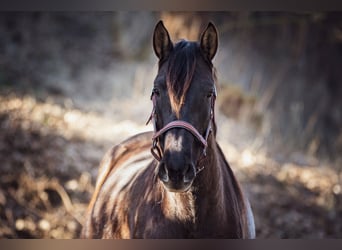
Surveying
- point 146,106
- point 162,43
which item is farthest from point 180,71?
point 146,106

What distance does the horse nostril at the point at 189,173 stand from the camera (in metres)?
1.85

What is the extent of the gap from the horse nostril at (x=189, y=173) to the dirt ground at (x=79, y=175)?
1.33 meters

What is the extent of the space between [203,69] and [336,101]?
153 centimetres

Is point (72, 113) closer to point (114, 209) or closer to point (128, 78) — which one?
point (128, 78)

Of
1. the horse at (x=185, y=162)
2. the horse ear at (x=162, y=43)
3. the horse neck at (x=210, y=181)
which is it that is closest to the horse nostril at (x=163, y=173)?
the horse at (x=185, y=162)

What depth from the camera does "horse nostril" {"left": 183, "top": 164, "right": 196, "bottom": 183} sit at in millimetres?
1849

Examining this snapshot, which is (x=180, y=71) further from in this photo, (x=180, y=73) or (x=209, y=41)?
(x=209, y=41)

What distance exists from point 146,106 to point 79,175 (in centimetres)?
65

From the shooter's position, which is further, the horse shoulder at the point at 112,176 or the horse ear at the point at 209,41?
the horse shoulder at the point at 112,176

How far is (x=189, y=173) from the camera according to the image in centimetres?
187

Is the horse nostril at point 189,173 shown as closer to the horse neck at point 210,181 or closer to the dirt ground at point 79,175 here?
the horse neck at point 210,181

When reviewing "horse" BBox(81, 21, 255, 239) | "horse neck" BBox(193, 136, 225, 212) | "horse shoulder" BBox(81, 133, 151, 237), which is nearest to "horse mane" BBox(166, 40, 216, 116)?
"horse" BBox(81, 21, 255, 239)

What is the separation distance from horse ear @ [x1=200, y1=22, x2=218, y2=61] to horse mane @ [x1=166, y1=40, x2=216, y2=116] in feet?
0.17

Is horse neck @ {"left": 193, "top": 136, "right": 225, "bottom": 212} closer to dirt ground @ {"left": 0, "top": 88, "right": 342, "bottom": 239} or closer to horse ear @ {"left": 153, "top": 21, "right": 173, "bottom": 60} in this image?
horse ear @ {"left": 153, "top": 21, "right": 173, "bottom": 60}
